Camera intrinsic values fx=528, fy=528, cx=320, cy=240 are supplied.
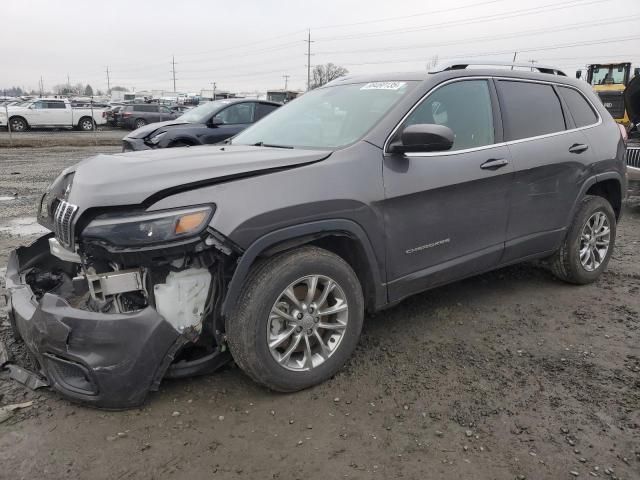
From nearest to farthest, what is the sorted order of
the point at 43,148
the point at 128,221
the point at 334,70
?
the point at 128,221 < the point at 43,148 < the point at 334,70

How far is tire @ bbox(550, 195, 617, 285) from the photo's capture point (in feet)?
14.7

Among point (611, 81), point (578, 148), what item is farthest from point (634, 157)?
point (611, 81)

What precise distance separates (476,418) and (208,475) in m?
1.39

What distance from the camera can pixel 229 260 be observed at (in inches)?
109

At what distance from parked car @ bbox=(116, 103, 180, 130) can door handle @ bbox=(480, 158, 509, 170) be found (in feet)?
93.9

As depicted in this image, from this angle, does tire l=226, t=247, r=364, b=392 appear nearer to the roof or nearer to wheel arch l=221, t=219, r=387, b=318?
wheel arch l=221, t=219, r=387, b=318

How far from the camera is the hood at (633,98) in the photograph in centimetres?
744

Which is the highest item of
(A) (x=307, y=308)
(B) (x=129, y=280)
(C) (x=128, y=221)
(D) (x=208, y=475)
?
(C) (x=128, y=221)

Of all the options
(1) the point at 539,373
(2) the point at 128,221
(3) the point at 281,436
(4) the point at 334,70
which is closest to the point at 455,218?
(1) the point at 539,373

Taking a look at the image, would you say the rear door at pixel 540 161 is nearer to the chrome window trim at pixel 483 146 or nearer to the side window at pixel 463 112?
the chrome window trim at pixel 483 146

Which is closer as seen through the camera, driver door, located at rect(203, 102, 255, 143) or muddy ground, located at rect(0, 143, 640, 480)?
muddy ground, located at rect(0, 143, 640, 480)

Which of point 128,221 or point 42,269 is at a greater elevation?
point 128,221

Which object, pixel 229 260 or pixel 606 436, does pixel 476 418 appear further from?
pixel 229 260

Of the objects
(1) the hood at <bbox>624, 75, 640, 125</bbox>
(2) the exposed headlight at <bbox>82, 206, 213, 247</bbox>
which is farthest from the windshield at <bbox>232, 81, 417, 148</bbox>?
(1) the hood at <bbox>624, 75, 640, 125</bbox>
